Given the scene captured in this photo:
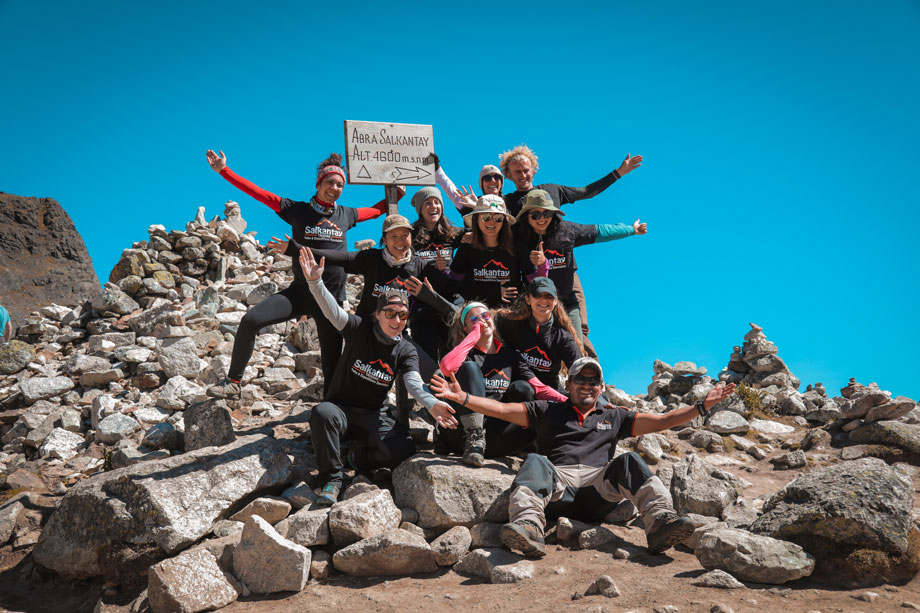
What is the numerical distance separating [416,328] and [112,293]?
36.8ft

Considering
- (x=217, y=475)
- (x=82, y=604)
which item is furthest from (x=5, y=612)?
(x=217, y=475)

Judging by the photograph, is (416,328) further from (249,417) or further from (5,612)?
(5,612)

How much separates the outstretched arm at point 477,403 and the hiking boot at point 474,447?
1.94 feet

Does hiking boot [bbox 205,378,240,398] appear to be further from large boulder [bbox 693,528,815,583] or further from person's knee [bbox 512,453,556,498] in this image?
large boulder [bbox 693,528,815,583]

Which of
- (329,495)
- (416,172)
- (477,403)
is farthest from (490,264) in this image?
(329,495)

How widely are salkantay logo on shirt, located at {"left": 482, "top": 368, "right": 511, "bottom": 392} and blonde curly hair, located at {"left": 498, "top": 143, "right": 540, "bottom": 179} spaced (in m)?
3.44

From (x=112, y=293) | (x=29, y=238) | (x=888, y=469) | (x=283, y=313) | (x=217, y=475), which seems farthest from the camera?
(x=29, y=238)

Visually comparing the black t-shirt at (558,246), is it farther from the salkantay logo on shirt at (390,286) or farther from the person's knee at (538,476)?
the person's knee at (538,476)

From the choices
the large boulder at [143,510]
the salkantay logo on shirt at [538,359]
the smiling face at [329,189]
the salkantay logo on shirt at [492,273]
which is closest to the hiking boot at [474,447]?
the salkantay logo on shirt at [538,359]

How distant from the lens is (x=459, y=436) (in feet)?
24.5

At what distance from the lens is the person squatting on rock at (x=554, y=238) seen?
8562 mm

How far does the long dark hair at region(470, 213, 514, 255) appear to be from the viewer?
27.7 feet

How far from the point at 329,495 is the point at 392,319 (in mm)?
1988

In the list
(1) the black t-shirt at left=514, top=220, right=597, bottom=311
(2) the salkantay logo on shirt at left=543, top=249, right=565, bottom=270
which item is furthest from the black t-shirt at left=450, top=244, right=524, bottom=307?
(2) the salkantay logo on shirt at left=543, top=249, right=565, bottom=270
